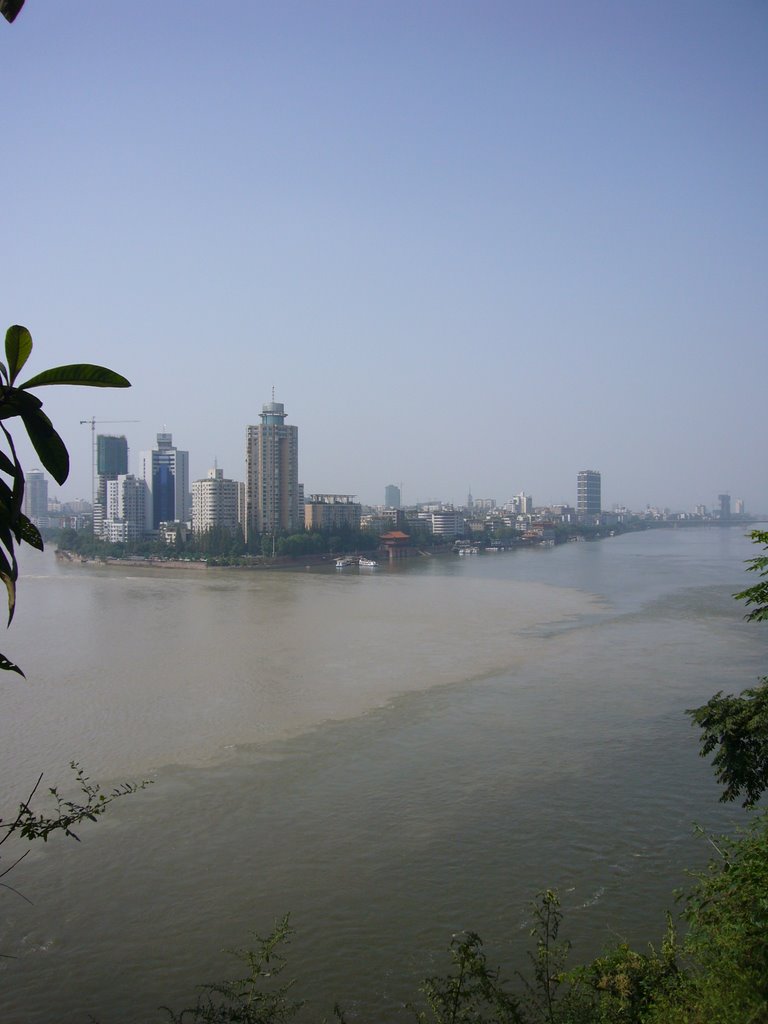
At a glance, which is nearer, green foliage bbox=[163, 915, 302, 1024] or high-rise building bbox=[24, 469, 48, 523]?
green foliage bbox=[163, 915, 302, 1024]

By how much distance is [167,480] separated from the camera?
24.3 metres

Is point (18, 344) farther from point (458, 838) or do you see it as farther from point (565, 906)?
point (458, 838)

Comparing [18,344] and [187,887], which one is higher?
[18,344]

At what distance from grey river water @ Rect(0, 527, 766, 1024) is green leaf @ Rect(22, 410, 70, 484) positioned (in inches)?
64.5

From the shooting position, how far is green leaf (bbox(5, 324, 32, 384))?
1.47 ft

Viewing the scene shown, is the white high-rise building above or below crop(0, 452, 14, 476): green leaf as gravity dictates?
above

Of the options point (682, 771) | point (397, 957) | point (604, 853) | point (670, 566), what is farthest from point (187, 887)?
point (670, 566)

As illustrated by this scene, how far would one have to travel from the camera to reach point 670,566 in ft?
46.2

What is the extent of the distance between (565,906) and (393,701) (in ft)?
7.37

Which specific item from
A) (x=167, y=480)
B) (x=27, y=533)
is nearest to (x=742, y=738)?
(x=27, y=533)

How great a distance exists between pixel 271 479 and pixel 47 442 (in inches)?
695

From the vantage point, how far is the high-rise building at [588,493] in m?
38.1

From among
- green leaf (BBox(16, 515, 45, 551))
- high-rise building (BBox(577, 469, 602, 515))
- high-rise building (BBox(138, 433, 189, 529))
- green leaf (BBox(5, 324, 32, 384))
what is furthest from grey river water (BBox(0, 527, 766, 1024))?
high-rise building (BBox(577, 469, 602, 515))

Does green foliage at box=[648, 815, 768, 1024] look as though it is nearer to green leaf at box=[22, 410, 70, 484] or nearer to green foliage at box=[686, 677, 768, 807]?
green foliage at box=[686, 677, 768, 807]
